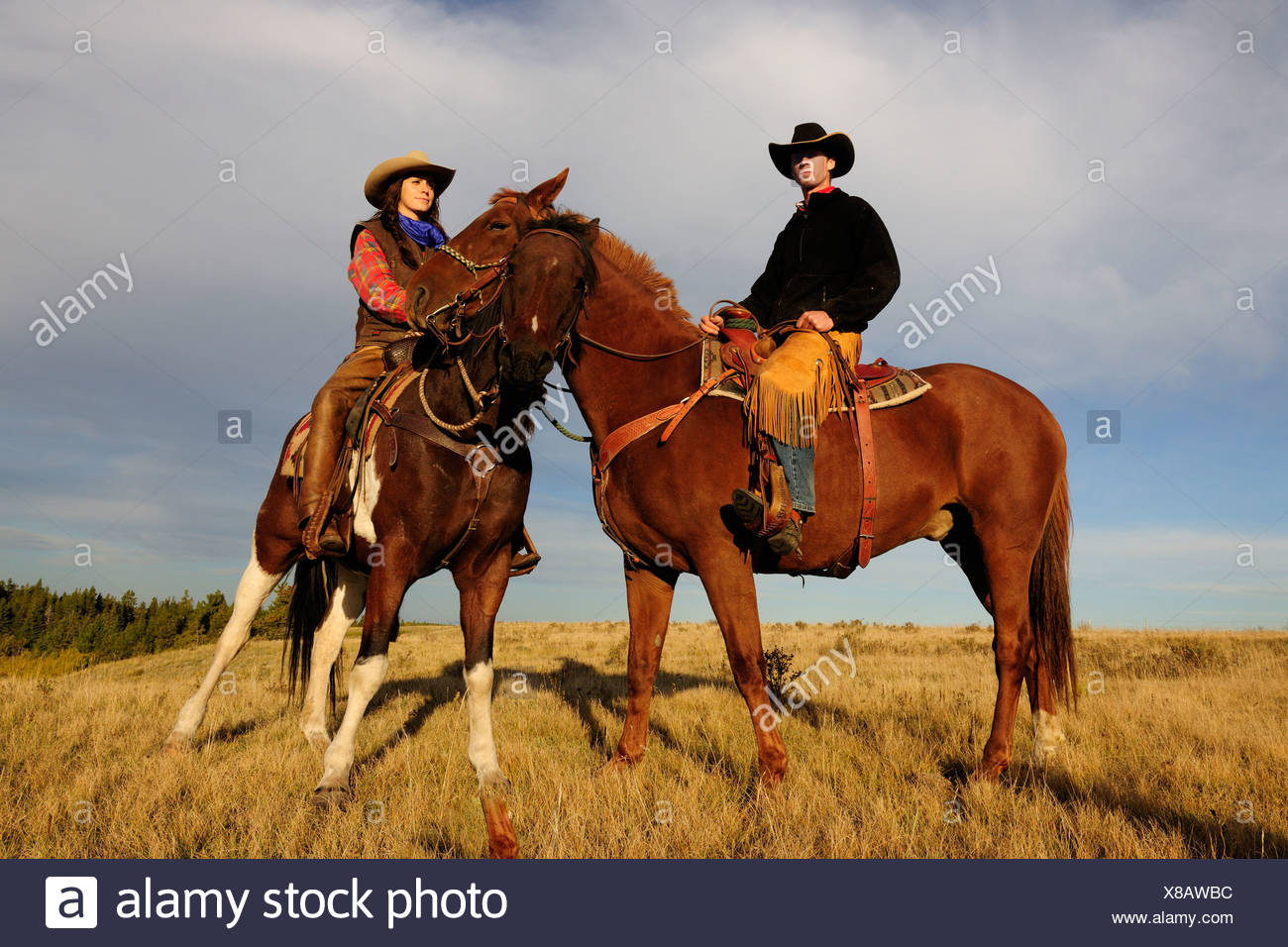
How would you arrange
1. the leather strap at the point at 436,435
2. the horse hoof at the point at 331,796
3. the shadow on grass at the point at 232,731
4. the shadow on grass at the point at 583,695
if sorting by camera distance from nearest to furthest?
1. the horse hoof at the point at 331,796
2. the leather strap at the point at 436,435
3. the shadow on grass at the point at 583,695
4. the shadow on grass at the point at 232,731

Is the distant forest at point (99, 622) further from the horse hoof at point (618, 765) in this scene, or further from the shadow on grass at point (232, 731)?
the horse hoof at point (618, 765)

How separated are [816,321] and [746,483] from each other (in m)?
1.33

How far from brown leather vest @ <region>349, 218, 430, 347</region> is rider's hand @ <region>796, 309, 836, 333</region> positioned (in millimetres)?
2817

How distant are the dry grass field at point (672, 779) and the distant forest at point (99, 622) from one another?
52.1 ft

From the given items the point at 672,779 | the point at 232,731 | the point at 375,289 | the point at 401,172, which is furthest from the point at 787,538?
the point at 232,731

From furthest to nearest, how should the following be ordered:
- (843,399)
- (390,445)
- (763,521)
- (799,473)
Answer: (843,399) < (390,445) < (799,473) < (763,521)

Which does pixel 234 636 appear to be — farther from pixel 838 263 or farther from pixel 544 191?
pixel 838 263

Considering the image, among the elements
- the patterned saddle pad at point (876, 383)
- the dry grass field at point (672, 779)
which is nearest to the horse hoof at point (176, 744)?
the dry grass field at point (672, 779)

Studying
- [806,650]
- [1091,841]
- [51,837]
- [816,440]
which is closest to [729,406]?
[816,440]

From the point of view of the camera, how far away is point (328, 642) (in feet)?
21.5

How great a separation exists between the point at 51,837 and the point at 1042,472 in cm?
685

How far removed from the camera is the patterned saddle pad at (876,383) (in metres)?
4.92

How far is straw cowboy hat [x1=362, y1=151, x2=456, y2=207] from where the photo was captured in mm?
5426

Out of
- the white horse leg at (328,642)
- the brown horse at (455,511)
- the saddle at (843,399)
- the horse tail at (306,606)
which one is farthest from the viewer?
the horse tail at (306,606)
